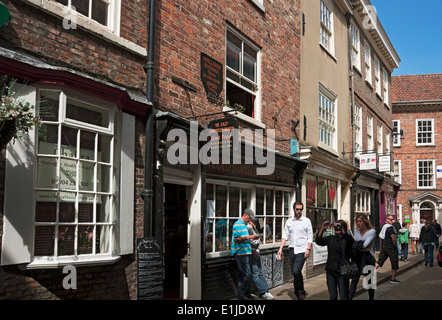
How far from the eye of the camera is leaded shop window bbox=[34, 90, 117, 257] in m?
5.27

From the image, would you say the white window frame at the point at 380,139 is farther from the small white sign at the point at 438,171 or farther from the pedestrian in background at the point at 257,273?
the pedestrian in background at the point at 257,273

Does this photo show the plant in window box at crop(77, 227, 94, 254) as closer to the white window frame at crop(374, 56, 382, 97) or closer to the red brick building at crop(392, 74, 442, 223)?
the white window frame at crop(374, 56, 382, 97)

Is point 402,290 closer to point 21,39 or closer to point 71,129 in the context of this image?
point 71,129

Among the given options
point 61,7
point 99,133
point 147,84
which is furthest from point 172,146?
point 61,7

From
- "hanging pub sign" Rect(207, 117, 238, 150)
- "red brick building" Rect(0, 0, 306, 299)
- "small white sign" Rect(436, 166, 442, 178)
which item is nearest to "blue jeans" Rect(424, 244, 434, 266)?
"red brick building" Rect(0, 0, 306, 299)

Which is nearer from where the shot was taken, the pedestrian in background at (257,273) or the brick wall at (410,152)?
the pedestrian in background at (257,273)

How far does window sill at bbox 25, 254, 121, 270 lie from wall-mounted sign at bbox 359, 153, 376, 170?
11927 millimetres

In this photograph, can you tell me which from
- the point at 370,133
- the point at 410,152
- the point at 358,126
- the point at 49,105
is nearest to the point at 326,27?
the point at 358,126

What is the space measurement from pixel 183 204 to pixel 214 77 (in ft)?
8.71

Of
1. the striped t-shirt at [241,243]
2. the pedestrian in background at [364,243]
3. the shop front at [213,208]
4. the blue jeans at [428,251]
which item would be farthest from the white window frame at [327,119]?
the striped t-shirt at [241,243]

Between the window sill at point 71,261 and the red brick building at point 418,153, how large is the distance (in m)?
31.4

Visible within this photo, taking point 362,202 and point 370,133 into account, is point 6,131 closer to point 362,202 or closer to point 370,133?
point 362,202

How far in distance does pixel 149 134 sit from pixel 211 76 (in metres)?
2.32

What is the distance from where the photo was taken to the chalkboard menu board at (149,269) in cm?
618
